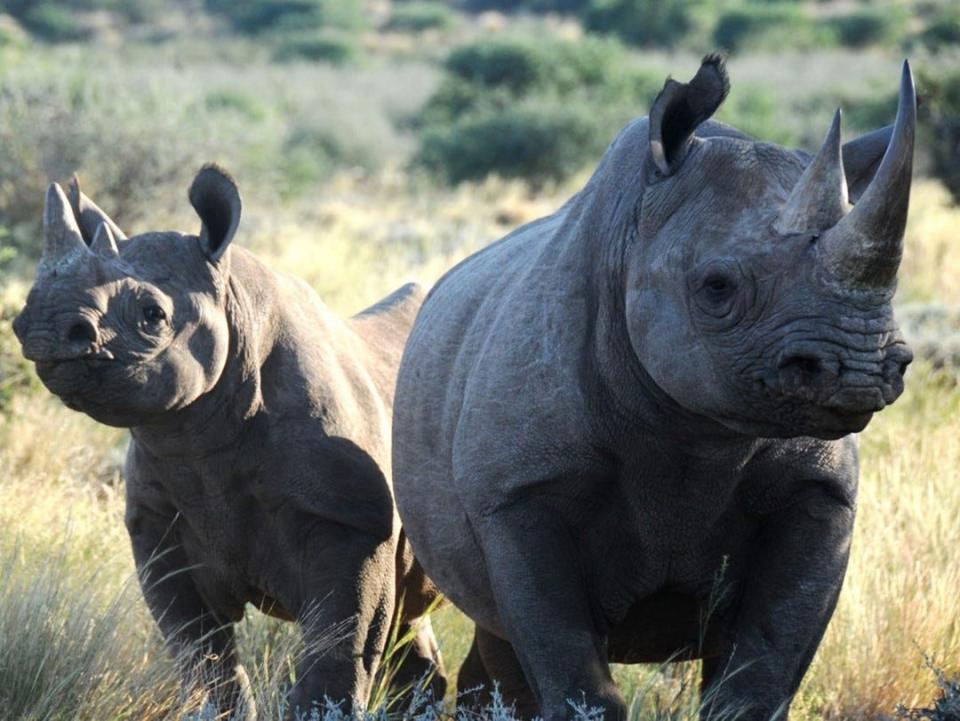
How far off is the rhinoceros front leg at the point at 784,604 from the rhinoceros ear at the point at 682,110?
96cm

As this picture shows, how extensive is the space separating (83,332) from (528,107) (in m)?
23.7

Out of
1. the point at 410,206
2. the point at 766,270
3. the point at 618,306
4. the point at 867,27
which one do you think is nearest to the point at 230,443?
the point at 618,306

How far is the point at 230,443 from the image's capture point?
574 cm

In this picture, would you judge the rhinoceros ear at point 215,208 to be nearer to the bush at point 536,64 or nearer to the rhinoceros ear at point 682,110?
the rhinoceros ear at point 682,110

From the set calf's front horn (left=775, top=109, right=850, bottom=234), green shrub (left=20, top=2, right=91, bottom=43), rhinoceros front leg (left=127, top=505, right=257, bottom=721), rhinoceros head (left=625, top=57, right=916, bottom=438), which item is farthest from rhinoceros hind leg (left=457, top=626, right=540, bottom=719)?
green shrub (left=20, top=2, right=91, bottom=43)

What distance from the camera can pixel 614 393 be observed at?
15.0 feet

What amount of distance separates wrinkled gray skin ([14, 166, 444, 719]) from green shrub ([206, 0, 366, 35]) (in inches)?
2288

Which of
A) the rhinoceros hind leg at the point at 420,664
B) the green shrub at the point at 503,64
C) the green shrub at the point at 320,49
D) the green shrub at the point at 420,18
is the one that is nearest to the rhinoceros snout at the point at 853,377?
the rhinoceros hind leg at the point at 420,664

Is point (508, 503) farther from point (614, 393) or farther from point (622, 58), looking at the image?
point (622, 58)

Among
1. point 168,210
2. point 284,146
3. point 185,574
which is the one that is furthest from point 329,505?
point 284,146

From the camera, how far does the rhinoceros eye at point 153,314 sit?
5352 mm

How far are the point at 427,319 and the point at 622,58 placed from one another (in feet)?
102

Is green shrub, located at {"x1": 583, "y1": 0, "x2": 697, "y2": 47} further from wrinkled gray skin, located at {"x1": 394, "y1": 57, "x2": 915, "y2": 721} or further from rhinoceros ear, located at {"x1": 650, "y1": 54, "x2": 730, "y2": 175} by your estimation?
rhinoceros ear, located at {"x1": 650, "y1": 54, "x2": 730, "y2": 175}

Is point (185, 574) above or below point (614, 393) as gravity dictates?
below
